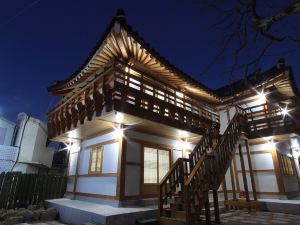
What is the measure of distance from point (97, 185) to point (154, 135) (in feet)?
12.7

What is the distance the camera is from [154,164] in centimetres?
1062

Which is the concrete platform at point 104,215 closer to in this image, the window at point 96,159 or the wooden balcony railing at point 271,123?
the window at point 96,159

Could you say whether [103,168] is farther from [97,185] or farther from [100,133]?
[100,133]

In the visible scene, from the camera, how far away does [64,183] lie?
44.1 feet

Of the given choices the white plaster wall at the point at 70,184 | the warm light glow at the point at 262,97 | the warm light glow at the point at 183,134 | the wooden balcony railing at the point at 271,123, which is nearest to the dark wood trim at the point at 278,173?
the wooden balcony railing at the point at 271,123

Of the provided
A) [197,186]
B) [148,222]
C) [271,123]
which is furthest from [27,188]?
[271,123]

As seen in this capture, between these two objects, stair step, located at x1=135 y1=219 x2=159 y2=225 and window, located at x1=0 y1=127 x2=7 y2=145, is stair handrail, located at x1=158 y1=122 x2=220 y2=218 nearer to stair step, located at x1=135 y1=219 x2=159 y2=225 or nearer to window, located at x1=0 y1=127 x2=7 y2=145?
stair step, located at x1=135 y1=219 x2=159 y2=225

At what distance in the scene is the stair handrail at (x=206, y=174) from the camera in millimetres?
6448

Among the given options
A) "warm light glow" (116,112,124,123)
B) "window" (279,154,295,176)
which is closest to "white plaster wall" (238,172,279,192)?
"window" (279,154,295,176)

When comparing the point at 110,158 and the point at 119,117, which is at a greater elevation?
the point at 119,117

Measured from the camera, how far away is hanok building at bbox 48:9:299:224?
8.33 meters

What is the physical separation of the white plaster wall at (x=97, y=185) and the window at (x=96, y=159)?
0.47m

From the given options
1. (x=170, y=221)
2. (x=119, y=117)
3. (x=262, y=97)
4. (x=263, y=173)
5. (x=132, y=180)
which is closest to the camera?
(x=170, y=221)

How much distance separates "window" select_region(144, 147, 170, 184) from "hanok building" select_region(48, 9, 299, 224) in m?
0.05
